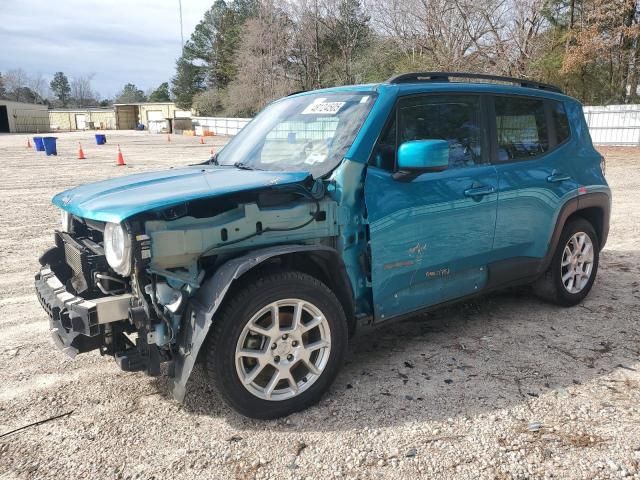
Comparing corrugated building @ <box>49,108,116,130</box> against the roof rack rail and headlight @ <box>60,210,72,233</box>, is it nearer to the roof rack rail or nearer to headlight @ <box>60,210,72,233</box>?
headlight @ <box>60,210,72,233</box>

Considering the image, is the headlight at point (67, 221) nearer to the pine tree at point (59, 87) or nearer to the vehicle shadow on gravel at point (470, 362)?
the vehicle shadow on gravel at point (470, 362)

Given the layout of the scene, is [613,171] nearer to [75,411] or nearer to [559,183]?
[559,183]

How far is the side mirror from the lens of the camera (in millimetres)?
3121

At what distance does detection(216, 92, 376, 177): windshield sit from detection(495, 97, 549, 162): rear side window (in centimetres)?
121

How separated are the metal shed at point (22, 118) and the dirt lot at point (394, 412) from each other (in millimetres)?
67493

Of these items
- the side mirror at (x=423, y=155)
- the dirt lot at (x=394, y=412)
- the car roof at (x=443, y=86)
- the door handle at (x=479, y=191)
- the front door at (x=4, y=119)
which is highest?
the front door at (x=4, y=119)

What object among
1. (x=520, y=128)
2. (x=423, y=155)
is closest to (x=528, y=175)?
(x=520, y=128)

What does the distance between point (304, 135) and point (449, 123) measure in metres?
1.04

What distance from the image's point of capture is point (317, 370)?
3.10m

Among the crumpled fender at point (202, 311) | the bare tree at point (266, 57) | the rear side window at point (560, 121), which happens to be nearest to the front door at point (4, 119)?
the bare tree at point (266, 57)

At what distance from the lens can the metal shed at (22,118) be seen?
60969 mm

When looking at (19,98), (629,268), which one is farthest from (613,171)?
(19,98)

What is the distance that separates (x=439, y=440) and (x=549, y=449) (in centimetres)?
56

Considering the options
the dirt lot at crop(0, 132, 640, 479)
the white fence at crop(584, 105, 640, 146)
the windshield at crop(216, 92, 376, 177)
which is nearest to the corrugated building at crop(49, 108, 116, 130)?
the white fence at crop(584, 105, 640, 146)
